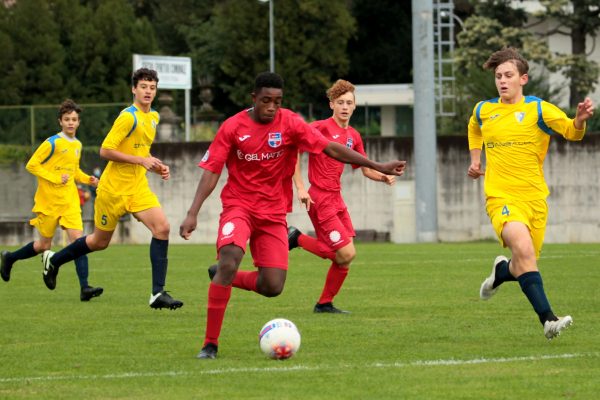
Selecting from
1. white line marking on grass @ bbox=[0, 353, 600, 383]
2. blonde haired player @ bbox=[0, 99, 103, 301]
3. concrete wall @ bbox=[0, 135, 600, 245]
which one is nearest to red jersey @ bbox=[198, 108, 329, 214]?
white line marking on grass @ bbox=[0, 353, 600, 383]

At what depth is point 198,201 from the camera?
9539 millimetres

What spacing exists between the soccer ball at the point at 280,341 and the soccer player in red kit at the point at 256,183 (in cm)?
38

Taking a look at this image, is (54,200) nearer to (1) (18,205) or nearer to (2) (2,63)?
(1) (18,205)

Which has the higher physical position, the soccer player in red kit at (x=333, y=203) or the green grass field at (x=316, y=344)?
the soccer player in red kit at (x=333, y=203)

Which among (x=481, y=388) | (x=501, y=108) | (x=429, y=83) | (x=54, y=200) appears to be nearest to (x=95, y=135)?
(x=429, y=83)

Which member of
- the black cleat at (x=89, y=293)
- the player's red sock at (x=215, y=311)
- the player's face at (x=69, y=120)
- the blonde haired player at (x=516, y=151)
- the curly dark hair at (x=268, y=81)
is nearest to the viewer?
the player's red sock at (x=215, y=311)

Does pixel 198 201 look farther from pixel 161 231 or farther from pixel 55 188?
pixel 55 188

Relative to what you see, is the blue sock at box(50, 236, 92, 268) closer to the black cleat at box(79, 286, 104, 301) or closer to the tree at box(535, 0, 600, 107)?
the black cleat at box(79, 286, 104, 301)

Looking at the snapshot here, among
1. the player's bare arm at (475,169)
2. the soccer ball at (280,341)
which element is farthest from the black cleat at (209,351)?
the player's bare arm at (475,169)

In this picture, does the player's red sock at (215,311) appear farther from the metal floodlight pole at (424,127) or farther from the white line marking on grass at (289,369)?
the metal floodlight pole at (424,127)

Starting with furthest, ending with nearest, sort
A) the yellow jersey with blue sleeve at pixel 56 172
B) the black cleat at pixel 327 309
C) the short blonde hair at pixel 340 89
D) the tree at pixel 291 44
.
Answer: the tree at pixel 291 44 → the yellow jersey with blue sleeve at pixel 56 172 → the short blonde hair at pixel 340 89 → the black cleat at pixel 327 309

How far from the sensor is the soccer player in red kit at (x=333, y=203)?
13039 mm

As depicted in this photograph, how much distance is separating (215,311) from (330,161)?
4748 millimetres

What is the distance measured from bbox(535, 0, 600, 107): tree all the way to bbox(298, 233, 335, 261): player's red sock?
2895cm
